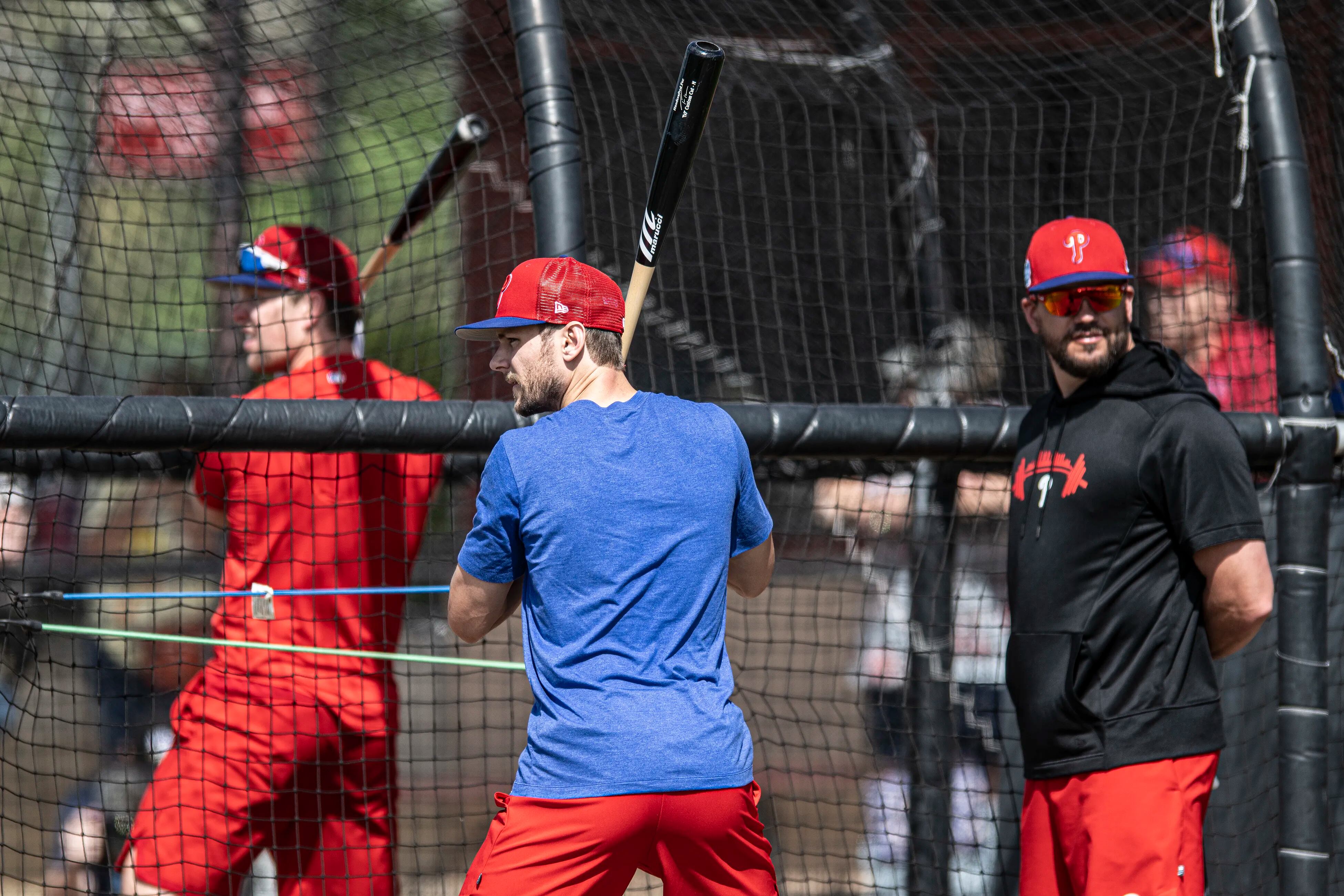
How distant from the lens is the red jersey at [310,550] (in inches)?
124

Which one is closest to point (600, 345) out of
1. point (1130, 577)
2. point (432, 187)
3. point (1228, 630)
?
point (1130, 577)

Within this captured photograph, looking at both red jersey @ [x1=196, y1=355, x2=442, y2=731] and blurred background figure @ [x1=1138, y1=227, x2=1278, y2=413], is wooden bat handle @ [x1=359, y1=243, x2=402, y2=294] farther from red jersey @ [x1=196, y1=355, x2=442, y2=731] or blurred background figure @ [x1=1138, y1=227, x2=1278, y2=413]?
blurred background figure @ [x1=1138, y1=227, x2=1278, y2=413]

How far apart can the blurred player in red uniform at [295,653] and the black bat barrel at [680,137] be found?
79 centimetres

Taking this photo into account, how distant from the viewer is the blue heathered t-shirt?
6.84 ft

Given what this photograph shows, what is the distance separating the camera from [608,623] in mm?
2133

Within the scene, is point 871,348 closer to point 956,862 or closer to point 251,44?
point 956,862

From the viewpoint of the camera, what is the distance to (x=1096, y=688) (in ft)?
8.62

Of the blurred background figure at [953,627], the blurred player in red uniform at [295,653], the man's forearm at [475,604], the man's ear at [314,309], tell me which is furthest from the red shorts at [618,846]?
the blurred background figure at [953,627]

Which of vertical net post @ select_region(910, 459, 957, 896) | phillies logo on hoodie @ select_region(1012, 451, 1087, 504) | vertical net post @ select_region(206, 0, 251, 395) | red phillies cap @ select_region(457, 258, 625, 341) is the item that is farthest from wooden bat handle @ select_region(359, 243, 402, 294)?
phillies logo on hoodie @ select_region(1012, 451, 1087, 504)

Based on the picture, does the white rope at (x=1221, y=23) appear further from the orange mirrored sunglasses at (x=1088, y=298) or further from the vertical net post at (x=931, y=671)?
the vertical net post at (x=931, y=671)

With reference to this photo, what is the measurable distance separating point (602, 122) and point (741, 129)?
27.9 inches

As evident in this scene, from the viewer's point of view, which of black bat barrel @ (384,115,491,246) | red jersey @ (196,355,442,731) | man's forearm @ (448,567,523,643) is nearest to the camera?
man's forearm @ (448,567,523,643)

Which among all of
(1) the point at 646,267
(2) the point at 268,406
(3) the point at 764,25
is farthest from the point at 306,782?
(3) the point at 764,25

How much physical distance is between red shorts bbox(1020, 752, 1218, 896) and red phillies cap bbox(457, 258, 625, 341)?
54.5 inches
